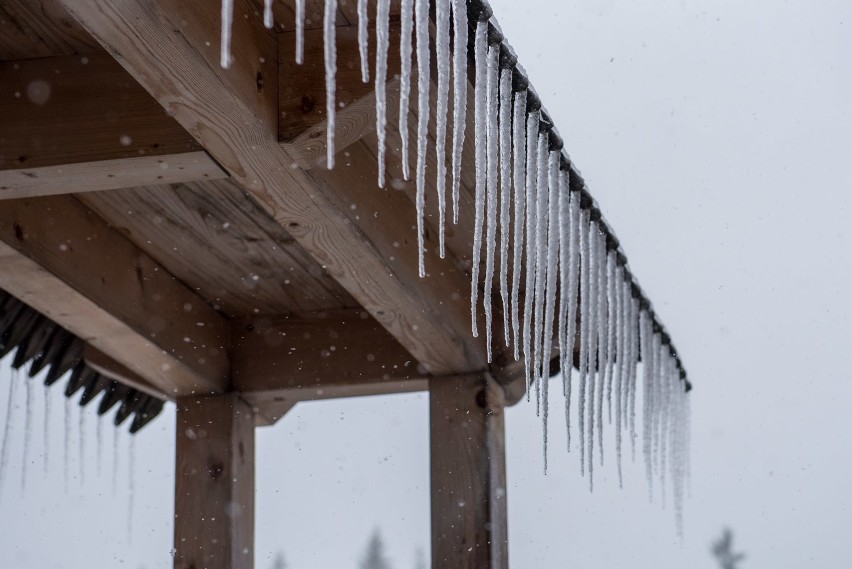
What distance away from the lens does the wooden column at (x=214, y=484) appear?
12.6 feet

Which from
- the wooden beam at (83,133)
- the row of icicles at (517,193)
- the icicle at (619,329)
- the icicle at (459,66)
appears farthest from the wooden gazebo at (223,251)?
Answer: the icicle at (619,329)

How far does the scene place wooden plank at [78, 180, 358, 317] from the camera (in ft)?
11.2

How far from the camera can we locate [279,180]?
273 cm

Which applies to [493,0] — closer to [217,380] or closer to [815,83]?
[217,380]

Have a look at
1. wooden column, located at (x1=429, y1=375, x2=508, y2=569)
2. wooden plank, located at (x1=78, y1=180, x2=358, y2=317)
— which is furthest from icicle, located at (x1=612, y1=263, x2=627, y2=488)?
wooden plank, located at (x1=78, y1=180, x2=358, y2=317)

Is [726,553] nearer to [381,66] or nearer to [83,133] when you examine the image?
[83,133]

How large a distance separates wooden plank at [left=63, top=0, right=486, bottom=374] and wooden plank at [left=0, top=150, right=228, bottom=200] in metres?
0.09

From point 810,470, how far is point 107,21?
3049 cm

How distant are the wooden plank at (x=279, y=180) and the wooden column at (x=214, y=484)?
0.62 meters

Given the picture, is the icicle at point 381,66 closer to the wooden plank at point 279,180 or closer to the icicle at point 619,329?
the wooden plank at point 279,180

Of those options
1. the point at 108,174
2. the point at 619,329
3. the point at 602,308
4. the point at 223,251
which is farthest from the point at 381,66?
the point at 223,251

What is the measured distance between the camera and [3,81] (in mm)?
2803

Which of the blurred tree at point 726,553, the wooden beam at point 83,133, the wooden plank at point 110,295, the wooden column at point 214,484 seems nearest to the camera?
the wooden beam at point 83,133

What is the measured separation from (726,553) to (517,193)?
80.3 ft
